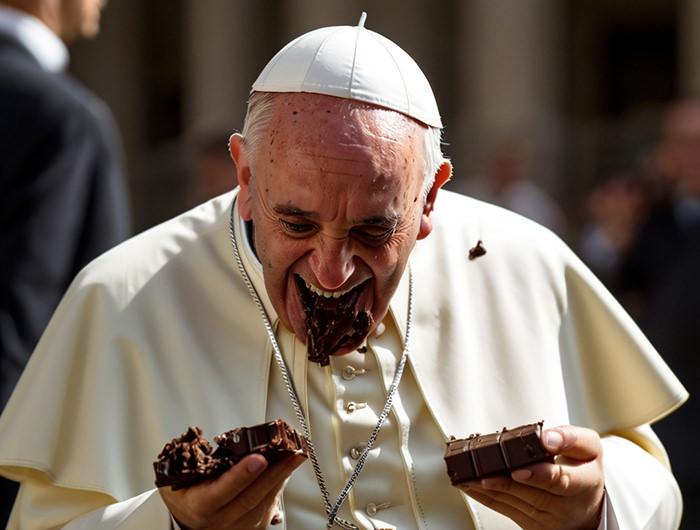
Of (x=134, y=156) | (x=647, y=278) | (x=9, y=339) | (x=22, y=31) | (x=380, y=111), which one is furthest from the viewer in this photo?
(x=134, y=156)

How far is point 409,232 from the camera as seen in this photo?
122 inches

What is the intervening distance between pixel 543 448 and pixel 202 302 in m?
1.01

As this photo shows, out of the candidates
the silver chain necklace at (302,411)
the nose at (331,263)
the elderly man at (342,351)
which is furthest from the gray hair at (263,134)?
the silver chain necklace at (302,411)

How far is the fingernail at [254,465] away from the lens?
265 centimetres

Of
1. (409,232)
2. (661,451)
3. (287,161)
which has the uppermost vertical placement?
(287,161)

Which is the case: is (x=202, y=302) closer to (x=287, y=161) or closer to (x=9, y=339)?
(x=287, y=161)

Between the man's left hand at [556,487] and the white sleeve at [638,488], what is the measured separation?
0.19 m

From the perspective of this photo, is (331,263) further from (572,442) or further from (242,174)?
(572,442)

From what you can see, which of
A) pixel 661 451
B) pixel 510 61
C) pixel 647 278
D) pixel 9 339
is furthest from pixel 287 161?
pixel 510 61

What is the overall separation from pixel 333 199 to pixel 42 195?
210 centimetres

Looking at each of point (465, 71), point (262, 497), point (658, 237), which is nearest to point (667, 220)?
point (658, 237)

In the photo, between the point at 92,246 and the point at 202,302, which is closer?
the point at 202,302

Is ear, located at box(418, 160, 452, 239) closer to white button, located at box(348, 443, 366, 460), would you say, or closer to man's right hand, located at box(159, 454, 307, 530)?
white button, located at box(348, 443, 366, 460)

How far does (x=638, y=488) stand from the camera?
339 centimetres
